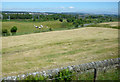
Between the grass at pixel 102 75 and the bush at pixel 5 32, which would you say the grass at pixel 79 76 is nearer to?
the grass at pixel 102 75

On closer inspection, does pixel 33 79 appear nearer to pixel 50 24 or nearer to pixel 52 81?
pixel 52 81

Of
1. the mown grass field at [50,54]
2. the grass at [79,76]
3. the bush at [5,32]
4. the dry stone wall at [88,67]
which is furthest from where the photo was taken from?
the bush at [5,32]

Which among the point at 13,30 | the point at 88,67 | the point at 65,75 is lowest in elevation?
the point at 13,30

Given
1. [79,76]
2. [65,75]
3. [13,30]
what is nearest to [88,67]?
[79,76]

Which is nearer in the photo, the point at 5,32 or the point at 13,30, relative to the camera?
the point at 13,30

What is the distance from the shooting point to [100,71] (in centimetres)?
733

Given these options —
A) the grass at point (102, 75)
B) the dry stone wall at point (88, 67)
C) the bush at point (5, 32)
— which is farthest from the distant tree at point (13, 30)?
the grass at point (102, 75)

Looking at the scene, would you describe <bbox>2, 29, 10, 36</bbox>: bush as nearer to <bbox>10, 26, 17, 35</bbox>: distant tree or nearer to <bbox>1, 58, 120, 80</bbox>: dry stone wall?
<bbox>10, 26, 17, 35</bbox>: distant tree

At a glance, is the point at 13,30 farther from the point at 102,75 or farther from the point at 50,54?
the point at 102,75

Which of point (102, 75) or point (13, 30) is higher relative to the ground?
point (102, 75)

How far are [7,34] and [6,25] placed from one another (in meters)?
3.27

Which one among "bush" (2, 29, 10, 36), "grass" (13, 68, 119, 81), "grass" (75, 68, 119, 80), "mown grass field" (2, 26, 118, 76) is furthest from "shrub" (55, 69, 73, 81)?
"bush" (2, 29, 10, 36)

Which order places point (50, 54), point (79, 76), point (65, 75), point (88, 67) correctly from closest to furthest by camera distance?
point (65, 75)
point (79, 76)
point (88, 67)
point (50, 54)

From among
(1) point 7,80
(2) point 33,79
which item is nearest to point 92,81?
(2) point 33,79
